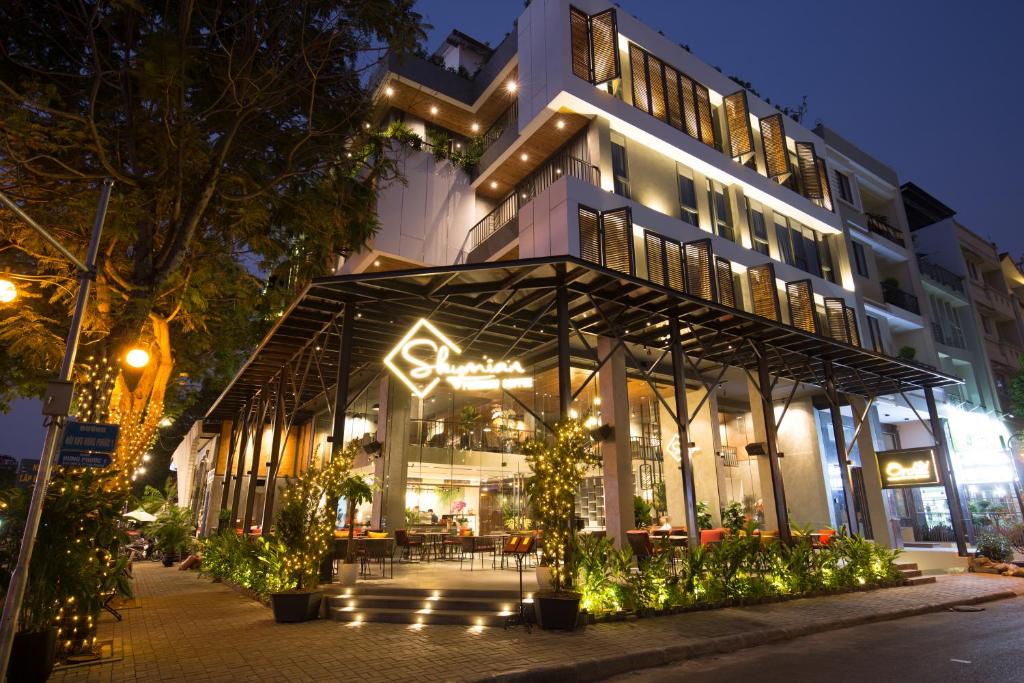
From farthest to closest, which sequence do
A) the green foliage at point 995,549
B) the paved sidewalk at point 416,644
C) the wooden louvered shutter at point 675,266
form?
the wooden louvered shutter at point 675,266 < the green foliage at point 995,549 < the paved sidewalk at point 416,644

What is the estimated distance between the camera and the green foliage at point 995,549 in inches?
674

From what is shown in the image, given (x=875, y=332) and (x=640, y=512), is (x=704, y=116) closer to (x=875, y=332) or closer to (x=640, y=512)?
(x=875, y=332)

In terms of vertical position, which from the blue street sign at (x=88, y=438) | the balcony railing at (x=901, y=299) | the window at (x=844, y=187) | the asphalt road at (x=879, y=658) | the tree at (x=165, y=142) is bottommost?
the asphalt road at (x=879, y=658)

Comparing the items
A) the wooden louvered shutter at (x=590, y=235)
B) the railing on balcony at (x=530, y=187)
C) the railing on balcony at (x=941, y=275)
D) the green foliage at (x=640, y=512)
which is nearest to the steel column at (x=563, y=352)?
the wooden louvered shutter at (x=590, y=235)

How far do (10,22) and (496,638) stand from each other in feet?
37.5

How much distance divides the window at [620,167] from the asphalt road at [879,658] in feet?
42.9

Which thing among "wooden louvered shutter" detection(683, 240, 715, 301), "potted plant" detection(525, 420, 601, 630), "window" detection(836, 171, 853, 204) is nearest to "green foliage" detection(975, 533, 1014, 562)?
"wooden louvered shutter" detection(683, 240, 715, 301)

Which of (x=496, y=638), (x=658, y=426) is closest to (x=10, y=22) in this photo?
(x=496, y=638)

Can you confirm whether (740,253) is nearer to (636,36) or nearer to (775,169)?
(775,169)

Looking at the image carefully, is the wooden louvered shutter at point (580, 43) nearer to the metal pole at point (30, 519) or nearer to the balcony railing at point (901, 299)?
the metal pole at point (30, 519)

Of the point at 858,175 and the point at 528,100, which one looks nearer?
the point at 528,100

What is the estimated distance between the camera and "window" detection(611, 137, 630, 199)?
18.1 metres

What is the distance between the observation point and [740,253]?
67.2 feet

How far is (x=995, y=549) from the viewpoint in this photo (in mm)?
17141
